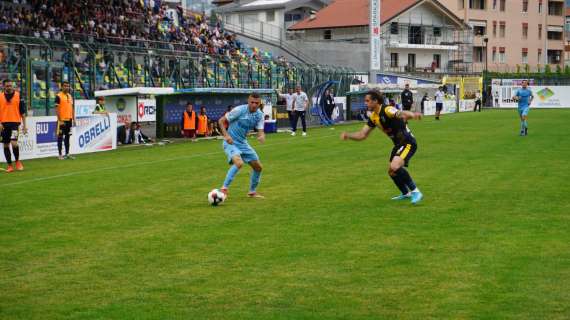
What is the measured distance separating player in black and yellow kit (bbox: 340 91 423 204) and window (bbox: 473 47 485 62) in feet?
271

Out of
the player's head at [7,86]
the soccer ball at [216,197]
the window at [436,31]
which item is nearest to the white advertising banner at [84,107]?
the player's head at [7,86]

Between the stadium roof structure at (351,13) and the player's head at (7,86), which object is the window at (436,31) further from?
the player's head at (7,86)

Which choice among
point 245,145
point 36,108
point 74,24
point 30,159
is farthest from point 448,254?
point 74,24

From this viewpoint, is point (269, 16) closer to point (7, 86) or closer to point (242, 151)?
point (7, 86)

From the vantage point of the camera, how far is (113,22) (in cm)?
4228

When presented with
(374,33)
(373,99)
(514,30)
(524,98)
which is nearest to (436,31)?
(514,30)

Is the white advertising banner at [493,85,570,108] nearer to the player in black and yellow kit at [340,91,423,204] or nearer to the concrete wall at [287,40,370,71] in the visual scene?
the concrete wall at [287,40,370,71]

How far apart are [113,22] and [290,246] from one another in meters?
35.3

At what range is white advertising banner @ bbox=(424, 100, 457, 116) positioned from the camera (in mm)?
54438

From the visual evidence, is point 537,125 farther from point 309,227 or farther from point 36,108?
point 309,227

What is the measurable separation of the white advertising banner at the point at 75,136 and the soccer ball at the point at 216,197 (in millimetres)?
10681

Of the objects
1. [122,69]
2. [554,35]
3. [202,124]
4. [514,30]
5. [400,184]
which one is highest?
[514,30]

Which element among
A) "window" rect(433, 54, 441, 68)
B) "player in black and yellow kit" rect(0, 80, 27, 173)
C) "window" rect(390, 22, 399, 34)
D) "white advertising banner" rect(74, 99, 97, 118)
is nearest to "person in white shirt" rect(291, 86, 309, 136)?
"white advertising banner" rect(74, 99, 97, 118)

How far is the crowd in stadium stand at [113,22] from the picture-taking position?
119 feet
